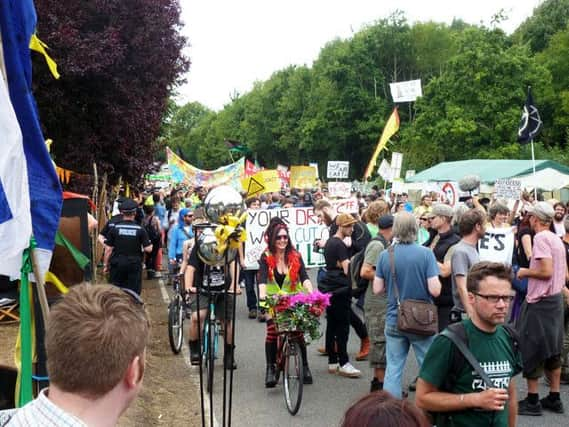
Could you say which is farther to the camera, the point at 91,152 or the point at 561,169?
the point at 561,169

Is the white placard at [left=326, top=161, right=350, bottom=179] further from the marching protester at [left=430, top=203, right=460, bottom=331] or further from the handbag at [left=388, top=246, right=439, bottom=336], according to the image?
the handbag at [left=388, top=246, right=439, bottom=336]

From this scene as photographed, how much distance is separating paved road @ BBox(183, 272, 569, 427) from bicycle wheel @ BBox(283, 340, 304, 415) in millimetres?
116

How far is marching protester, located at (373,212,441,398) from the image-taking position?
20.1 ft

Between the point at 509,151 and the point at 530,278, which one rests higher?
the point at 509,151

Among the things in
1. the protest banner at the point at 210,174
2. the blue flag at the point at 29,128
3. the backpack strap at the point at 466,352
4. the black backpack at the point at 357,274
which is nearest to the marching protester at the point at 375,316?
the black backpack at the point at 357,274

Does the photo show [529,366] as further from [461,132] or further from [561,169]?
[461,132]

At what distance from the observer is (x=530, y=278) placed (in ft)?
22.6

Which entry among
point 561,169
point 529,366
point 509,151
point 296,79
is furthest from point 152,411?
point 296,79

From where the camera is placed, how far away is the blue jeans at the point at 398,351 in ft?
20.1

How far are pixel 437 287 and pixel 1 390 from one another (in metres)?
3.68

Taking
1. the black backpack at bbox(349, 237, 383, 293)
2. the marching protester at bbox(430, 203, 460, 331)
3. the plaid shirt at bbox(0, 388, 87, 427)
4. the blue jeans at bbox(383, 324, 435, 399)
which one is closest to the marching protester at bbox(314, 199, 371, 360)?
the black backpack at bbox(349, 237, 383, 293)

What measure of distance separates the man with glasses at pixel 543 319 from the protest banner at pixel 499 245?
3.27 feet

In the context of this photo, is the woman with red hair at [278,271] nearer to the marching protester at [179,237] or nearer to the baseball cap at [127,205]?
the baseball cap at [127,205]

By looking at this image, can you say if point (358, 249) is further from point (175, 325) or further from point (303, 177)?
point (303, 177)
